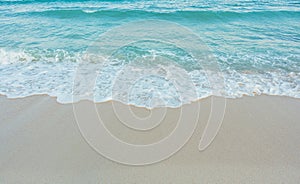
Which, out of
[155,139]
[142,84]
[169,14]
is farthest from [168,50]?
[169,14]

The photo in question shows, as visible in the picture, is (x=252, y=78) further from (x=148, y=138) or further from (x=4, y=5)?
(x=4, y=5)

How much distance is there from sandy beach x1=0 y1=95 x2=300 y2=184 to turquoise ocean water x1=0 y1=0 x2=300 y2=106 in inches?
21.7

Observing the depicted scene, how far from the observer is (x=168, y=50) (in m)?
6.03

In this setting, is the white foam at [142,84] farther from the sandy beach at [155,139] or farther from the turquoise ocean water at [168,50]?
the sandy beach at [155,139]

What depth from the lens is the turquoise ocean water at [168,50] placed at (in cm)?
A: 395

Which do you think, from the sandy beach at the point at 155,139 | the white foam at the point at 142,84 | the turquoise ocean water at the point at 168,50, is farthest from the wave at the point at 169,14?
the sandy beach at the point at 155,139

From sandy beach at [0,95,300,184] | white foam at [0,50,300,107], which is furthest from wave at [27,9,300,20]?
sandy beach at [0,95,300,184]

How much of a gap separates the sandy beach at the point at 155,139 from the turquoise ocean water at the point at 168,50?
55 cm

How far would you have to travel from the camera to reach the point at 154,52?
19.3 ft

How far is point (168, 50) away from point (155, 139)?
3866mm

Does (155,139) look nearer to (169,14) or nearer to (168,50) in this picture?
(168,50)

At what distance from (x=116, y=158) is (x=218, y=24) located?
8423mm

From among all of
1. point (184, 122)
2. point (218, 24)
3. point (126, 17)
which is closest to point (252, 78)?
point (184, 122)

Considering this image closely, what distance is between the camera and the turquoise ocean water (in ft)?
13.0
